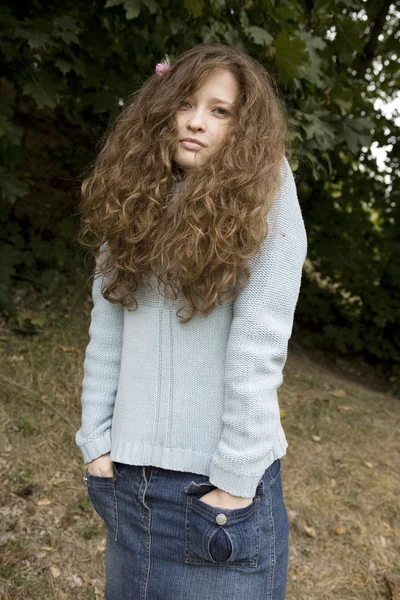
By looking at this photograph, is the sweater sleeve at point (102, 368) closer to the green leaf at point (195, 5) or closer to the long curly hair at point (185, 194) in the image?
the long curly hair at point (185, 194)

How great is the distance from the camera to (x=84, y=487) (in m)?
2.94

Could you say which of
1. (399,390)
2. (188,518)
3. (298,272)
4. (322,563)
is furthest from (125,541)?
(399,390)

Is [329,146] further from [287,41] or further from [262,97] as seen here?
[262,97]

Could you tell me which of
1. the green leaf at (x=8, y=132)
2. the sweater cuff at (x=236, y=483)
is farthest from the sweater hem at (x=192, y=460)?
the green leaf at (x=8, y=132)

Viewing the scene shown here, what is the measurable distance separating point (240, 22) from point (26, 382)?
224 cm

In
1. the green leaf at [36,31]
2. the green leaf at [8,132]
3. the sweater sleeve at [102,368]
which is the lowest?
the sweater sleeve at [102,368]

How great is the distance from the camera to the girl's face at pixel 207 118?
1.32 metres

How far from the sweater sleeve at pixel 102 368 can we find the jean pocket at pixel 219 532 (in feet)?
1.04

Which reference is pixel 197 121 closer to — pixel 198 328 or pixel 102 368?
pixel 198 328

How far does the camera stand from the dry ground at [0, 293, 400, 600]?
8.36 feet

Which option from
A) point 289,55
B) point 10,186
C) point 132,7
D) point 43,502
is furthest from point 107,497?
point 10,186

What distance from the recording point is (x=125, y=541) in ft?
4.56

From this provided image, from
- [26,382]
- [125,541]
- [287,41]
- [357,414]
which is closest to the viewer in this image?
[125,541]

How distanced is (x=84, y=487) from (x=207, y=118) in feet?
7.05
